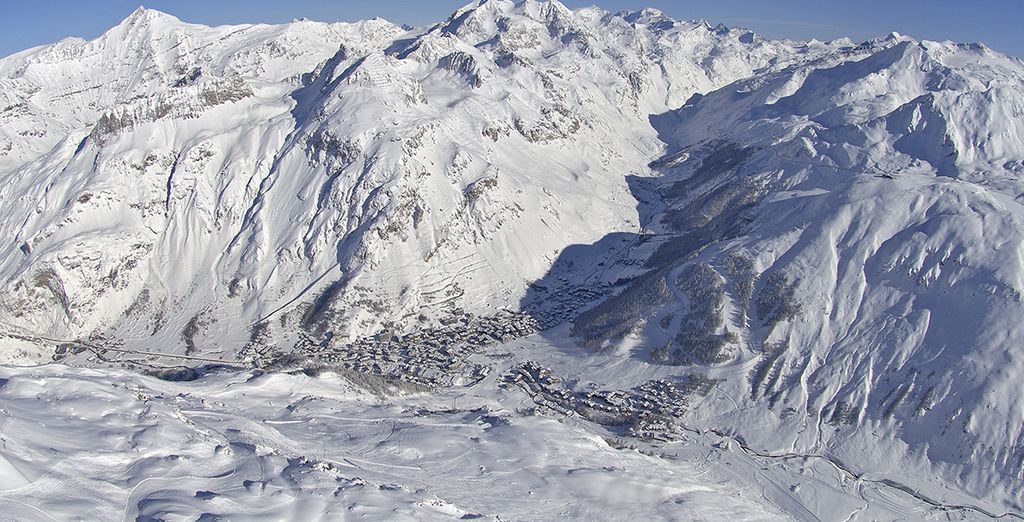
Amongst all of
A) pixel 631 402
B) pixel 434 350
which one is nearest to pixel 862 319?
pixel 631 402

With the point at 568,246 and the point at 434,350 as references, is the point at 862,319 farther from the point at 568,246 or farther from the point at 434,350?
the point at 434,350

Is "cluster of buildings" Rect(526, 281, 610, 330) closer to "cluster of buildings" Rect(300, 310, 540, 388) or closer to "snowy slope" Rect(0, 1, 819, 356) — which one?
"cluster of buildings" Rect(300, 310, 540, 388)

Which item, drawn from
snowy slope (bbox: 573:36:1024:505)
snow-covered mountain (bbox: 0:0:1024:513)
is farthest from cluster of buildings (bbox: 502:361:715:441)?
snowy slope (bbox: 573:36:1024:505)

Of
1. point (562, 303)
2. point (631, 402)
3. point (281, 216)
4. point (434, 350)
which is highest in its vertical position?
point (281, 216)

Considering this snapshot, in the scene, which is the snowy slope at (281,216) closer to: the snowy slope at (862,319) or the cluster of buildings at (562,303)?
the cluster of buildings at (562,303)

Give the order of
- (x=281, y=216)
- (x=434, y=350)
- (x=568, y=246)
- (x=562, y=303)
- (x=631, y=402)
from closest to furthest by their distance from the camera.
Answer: (x=631, y=402)
(x=434, y=350)
(x=562, y=303)
(x=281, y=216)
(x=568, y=246)

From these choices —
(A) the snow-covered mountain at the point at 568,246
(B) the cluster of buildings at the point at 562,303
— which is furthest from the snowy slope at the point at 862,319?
(B) the cluster of buildings at the point at 562,303

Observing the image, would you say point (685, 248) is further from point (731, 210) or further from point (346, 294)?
point (346, 294)

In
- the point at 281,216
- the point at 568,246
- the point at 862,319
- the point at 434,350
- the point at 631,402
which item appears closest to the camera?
the point at 631,402

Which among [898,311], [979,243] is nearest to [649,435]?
[898,311]
